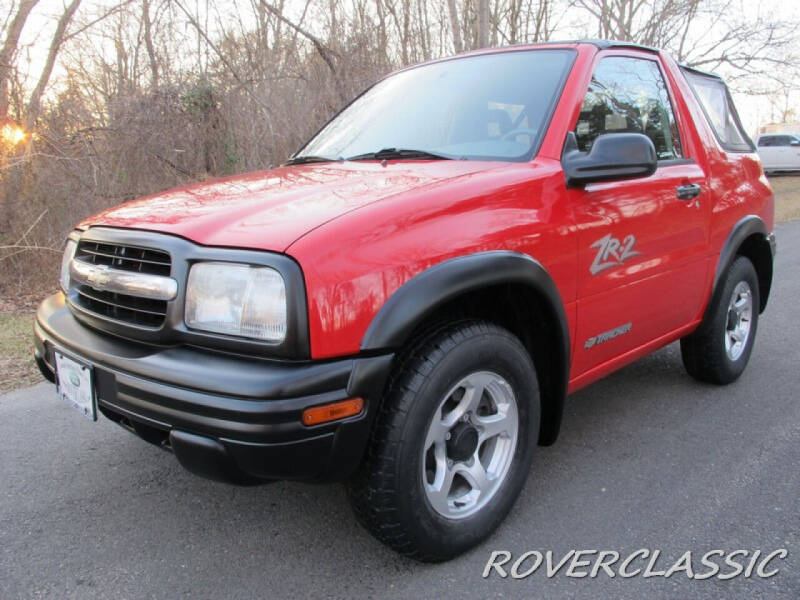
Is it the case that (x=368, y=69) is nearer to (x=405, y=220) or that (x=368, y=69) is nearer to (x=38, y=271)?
(x=38, y=271)

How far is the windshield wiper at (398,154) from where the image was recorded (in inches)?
108

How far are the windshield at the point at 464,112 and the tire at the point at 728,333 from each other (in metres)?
1.62

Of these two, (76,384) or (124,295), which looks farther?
(76,384)

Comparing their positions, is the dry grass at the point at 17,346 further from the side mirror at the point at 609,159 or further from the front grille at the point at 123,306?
the side mirror at the point at 609,159

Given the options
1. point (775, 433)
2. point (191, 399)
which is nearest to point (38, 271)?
point (191, 399)

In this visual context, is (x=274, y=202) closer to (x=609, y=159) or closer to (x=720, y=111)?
(x=609, y=159)

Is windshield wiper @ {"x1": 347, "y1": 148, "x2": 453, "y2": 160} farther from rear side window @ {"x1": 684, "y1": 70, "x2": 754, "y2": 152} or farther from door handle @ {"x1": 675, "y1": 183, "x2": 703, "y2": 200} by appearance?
rear side window @ {"x1": 684, "y1": 70, "x2": 754, "y2": 152}

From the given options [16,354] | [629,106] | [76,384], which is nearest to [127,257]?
[76,384]

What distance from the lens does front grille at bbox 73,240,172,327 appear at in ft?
6.68

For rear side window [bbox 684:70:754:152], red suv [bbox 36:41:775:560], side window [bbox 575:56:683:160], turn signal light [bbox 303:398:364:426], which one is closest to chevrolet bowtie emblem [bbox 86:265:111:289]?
red suv [bbox 36:41:775:560]

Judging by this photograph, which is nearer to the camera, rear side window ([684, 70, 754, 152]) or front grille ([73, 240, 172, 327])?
front grille ([73, 240, 172, 327])

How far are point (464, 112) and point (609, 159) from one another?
759mm

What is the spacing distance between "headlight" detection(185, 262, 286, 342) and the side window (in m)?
1.58

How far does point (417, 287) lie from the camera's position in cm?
197
